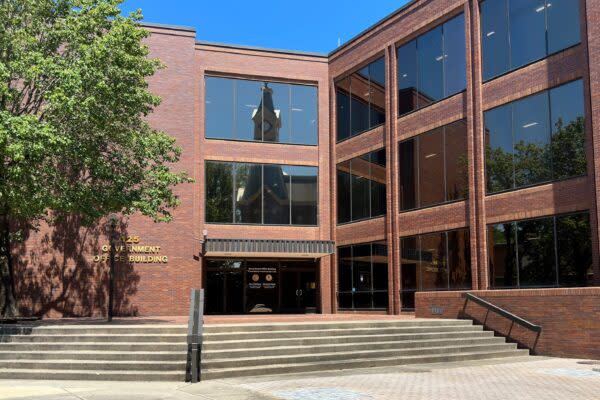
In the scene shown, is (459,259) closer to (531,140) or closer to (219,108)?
(531,140)

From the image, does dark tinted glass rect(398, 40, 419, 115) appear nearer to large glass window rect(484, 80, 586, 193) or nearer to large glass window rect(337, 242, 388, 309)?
large glass window rect(484, 80, 586, 193)

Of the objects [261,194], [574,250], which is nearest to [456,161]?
[574,250]

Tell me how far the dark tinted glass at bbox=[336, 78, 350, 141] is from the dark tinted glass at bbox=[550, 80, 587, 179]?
1166 centimetres

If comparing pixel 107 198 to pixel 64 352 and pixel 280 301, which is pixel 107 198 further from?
pixel 280 301

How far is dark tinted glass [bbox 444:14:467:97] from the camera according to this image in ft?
78.2

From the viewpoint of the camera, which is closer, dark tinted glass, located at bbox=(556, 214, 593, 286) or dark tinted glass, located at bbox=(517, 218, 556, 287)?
dark tinted glass, located at bbox=(556, 214, 593, 286)

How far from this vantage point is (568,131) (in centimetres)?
1944

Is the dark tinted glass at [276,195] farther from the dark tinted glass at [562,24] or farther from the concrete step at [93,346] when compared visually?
the concrete step at [93,346]

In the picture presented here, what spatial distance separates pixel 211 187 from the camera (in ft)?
95.3

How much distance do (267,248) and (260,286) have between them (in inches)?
138

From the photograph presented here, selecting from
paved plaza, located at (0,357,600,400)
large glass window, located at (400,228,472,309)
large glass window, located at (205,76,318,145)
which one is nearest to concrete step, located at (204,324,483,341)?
paved plaza, located at (0,357,600,400)

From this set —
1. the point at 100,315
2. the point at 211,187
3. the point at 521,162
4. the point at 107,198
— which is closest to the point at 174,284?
the point at 100,315

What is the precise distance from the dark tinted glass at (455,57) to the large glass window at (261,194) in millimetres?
8670

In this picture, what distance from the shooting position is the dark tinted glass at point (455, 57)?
23.8 m
